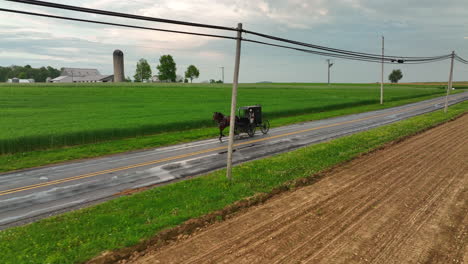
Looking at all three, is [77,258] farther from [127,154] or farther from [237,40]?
[127,154]

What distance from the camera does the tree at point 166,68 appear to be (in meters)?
138

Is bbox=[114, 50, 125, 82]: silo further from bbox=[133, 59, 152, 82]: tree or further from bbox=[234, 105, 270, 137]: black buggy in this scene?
bbox=[234, 105, 270, 137]: black buggy

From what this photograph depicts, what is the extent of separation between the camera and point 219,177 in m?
12.2

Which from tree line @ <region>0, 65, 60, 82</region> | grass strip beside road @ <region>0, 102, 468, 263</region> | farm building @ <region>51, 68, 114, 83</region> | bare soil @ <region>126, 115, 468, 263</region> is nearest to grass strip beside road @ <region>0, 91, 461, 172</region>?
grass strip beside road @ <region>0, 102, 468, 263</region>

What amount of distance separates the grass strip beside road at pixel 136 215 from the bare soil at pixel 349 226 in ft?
2.79

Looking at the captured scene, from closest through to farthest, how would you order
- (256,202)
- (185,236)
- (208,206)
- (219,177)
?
1. (185,236)
2. (208,206)
3. (256,202)
4. (219,177)

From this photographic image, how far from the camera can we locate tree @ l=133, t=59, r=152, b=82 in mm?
158875

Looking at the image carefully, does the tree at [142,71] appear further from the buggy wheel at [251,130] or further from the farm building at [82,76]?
the buggy wheel at [251,130]

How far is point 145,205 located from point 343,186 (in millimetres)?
7018

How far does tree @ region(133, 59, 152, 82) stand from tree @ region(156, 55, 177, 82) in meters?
22.7

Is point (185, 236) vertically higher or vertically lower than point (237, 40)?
lower

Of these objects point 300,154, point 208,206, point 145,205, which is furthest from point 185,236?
point 300,154

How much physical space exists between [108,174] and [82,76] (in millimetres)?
145221

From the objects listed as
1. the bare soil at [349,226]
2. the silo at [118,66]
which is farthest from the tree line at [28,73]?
the bare soil at [349,226]
